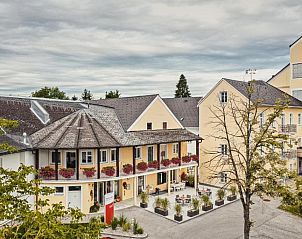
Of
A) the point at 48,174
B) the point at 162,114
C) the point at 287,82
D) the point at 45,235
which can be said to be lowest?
the point at 48,174

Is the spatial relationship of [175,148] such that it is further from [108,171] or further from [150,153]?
[108,171]

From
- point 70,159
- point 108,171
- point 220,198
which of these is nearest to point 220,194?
point 220,198

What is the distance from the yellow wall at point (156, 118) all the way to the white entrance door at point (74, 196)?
284 inches

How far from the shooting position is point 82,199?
24.0 metres

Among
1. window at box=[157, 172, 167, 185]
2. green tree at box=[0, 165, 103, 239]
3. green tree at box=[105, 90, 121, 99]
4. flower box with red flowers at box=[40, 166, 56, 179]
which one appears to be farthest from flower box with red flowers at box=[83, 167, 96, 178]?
green tree at box=[105, 90, 121, 99]

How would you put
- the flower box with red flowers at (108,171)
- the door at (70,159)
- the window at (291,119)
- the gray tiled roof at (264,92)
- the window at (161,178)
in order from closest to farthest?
the flower box with red flowers at (108,171), the door at (70,159), the window at (161,178), the gray tiled roof at (264,92), the window at (291,119)

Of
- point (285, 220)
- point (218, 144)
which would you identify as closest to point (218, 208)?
point (285, 220)

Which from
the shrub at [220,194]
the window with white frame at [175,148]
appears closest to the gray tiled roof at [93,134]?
the window with white frame at [175,148]

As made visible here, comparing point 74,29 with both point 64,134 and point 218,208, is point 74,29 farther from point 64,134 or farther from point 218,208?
point 218,208

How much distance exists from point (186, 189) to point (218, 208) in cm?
614

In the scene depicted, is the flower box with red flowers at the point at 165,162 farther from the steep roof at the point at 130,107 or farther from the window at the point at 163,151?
the steep roof at the point at 130,107

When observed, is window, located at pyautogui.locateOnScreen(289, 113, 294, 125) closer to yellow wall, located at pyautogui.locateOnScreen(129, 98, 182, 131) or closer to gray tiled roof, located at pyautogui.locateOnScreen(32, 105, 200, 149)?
gray tiled roof, located at pyautogui.locateOnScreen(32, 105, 200, 149)

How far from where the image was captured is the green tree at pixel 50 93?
Result: 65.2 metres

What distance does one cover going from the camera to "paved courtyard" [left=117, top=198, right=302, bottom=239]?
66.3 feet
